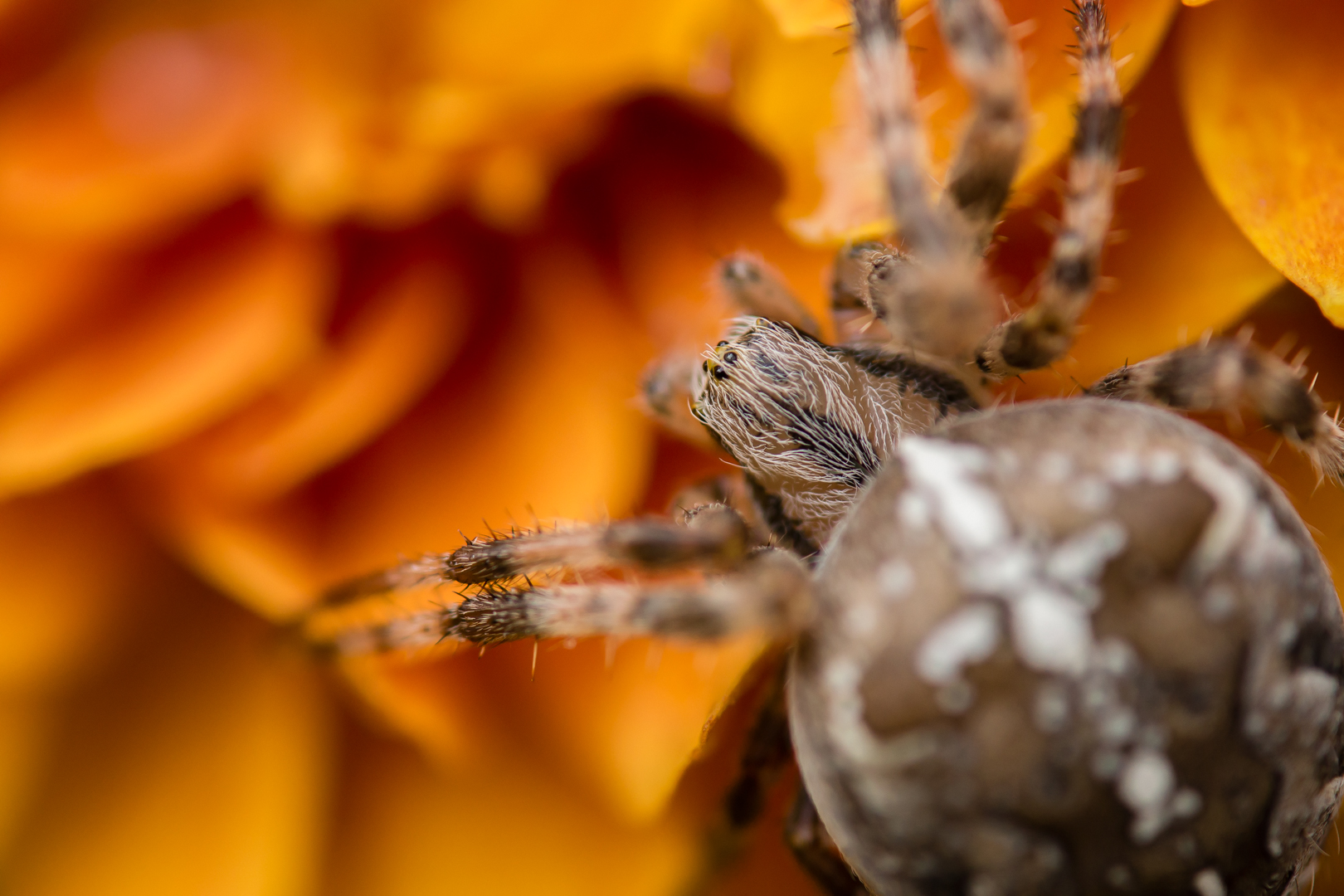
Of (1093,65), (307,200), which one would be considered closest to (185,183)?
(307,200)

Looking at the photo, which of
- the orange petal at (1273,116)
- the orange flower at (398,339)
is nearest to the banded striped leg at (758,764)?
the orange flower at (398,339)

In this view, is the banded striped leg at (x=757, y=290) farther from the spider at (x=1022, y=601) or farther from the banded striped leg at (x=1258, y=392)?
the banded striped leg at (x=1258, y=392)

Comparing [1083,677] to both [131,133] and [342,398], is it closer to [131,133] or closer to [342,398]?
[342,398]

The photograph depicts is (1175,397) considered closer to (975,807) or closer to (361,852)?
(975,807)

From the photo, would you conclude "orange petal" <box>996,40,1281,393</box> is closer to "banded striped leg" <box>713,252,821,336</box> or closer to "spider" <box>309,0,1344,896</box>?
"spider" <box>309,0,1344,896</box>

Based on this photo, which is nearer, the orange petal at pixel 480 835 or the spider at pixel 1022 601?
the spider at pixel 1022 601

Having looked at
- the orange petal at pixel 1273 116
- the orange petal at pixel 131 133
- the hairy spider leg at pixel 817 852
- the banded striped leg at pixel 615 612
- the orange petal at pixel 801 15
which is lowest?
the hairy spider leg at pixel 817 852

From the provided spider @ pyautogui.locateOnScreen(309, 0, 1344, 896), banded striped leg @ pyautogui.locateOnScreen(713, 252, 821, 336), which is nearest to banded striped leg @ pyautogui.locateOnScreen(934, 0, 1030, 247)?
spider @ pyautogui.locateOnScreen(309, 0, 1344, 896)

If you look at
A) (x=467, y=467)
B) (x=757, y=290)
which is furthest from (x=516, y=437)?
(x=757, y=290)
